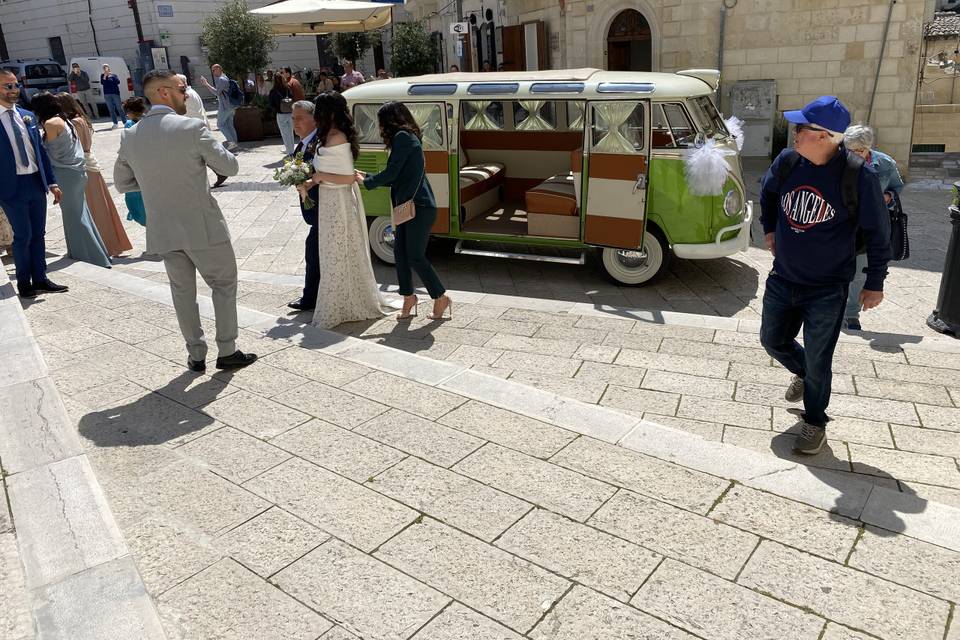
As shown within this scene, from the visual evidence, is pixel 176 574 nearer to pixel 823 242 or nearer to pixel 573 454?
pixel 573 454

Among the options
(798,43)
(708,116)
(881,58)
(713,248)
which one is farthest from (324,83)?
(713,248)

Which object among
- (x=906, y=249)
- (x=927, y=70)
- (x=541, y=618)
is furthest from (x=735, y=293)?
(x=927, y=70)

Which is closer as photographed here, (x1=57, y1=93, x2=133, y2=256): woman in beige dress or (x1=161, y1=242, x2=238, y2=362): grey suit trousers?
(x1=161, y1=242, x2=238, y2=362): grey suit trousers

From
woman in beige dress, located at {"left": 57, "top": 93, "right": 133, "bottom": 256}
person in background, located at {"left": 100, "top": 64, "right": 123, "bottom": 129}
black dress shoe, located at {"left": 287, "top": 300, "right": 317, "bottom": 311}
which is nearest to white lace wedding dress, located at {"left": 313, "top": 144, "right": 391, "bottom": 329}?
black dress shoe, located at {"left": 287, "top": 300, "right": 317, "bottom": 311}

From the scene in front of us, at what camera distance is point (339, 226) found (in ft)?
18.9

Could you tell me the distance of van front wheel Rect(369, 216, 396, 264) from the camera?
336 inches

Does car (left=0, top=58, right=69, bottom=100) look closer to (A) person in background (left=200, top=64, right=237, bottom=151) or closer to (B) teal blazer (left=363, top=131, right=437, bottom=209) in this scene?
(A) person in background (left=200, top=64, right=237, bottom=151)

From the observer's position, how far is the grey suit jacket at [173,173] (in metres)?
4.24

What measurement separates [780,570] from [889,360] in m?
3.01

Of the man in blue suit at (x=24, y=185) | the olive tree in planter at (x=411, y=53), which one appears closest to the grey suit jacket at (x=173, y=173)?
the man in blue suit at (x=24, y=185)

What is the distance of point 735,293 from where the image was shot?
739 centimetres

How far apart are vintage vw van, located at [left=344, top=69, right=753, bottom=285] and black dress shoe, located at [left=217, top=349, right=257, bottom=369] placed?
151 inches

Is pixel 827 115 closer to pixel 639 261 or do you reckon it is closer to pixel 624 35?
pixel 639 261

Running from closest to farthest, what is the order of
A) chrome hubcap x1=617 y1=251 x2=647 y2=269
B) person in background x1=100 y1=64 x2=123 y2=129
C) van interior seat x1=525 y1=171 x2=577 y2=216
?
chrome hubcap x1=617 y1=251 x2=647 y2=269 < van interior seat x1=525 y1=171 x2=577 y2=216 < person in background x1=100 y1=64 x2=123 y2=129
